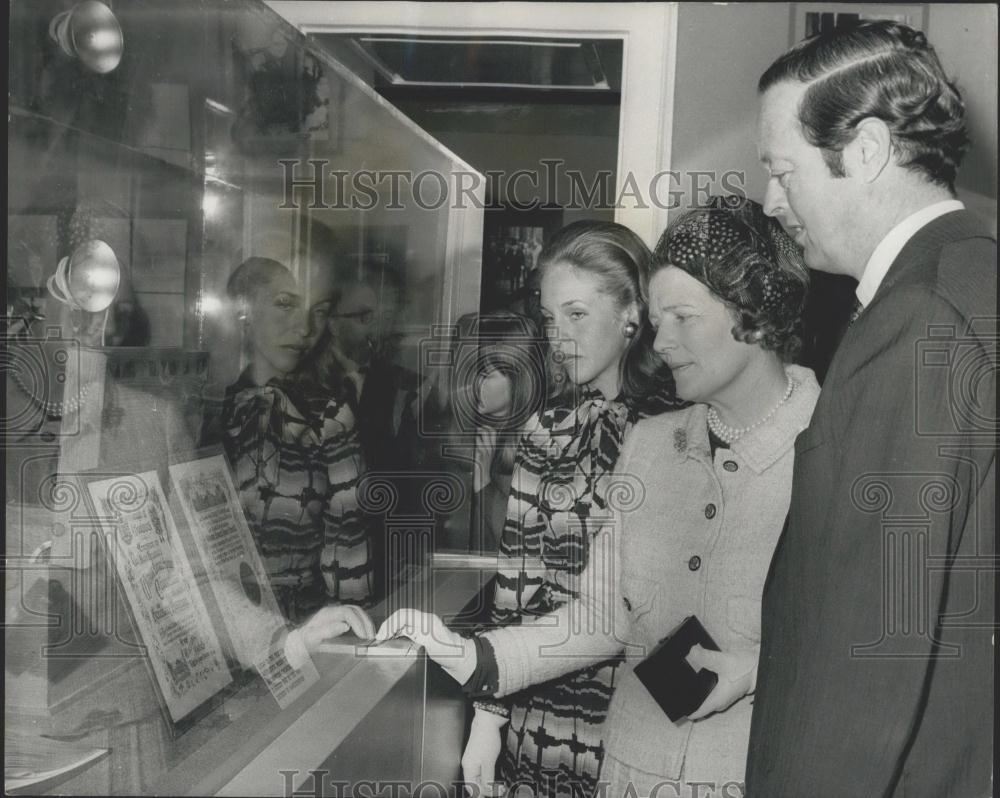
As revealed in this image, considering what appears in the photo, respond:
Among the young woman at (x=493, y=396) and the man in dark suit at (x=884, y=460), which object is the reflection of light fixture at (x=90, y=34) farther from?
the man in dark suit at (x=884, y=460)

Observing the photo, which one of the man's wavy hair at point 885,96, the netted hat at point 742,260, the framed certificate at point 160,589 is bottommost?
the framed certificate at point 160,589

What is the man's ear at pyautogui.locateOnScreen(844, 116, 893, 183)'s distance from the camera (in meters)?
1.19

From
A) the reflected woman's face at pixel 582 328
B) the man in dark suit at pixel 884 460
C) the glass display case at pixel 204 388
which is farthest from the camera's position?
the reflected woman's face at pixel 582 328

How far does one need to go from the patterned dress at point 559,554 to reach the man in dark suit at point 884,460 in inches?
9.1

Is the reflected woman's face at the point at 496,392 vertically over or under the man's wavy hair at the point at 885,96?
under

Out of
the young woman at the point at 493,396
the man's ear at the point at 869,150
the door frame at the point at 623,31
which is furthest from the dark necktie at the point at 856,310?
the young woman at the point at 493,396

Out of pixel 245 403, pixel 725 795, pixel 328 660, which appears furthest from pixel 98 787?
pixel 725 795

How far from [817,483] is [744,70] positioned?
557 millimetres

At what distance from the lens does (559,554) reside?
132cm

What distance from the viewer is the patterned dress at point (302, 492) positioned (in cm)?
133

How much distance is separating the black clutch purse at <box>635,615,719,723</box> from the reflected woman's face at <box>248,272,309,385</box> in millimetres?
647
